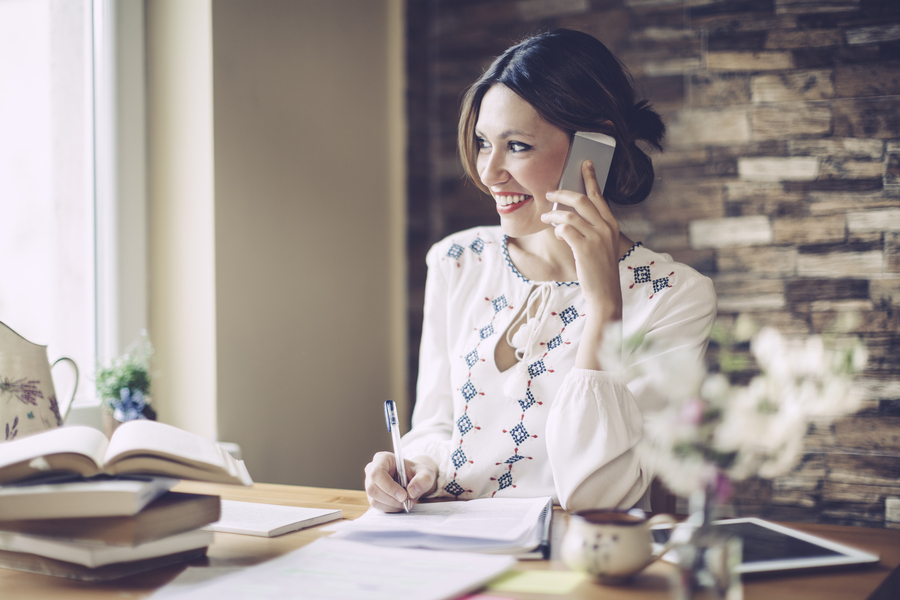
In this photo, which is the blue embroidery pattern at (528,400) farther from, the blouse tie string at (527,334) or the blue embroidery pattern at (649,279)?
the blue embroidery pattern at (649,279)

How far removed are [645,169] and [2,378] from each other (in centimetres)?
113

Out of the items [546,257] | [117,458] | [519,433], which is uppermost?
[546,257]

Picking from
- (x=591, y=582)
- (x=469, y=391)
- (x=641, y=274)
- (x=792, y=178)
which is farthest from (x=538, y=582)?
(x=792, y=178)

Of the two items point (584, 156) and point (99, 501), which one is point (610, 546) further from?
point (584, 156)

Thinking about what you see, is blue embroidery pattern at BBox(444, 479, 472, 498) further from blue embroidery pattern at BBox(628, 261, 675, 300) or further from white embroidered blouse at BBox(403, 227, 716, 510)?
blue embroidery pattern at BBox(628, 261, 675, 300)

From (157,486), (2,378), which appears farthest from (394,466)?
(2,378)

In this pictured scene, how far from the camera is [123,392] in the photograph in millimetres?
1428

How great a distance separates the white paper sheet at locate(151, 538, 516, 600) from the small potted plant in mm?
785

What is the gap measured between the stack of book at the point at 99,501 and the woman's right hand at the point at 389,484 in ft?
0.88

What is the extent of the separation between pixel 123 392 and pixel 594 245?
0.98 m

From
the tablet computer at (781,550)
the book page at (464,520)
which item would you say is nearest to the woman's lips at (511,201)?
the book page at (464,520)

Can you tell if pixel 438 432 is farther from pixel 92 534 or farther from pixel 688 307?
pixel 92 534

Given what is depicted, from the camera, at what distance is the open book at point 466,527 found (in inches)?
30.9

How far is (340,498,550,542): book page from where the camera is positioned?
0.82m
